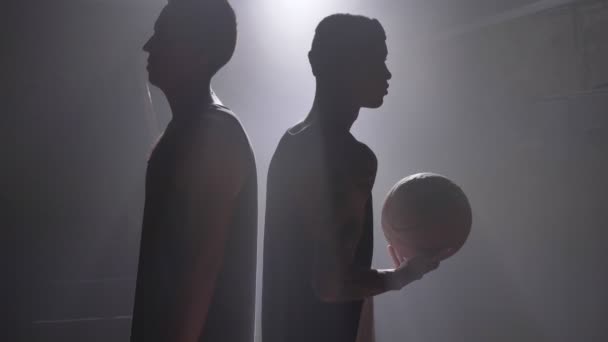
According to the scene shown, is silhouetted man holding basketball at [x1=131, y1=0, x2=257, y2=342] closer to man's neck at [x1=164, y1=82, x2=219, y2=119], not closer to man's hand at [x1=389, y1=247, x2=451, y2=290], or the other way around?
man's neck at [x1=164, y1=82, x2=219, y2=119]

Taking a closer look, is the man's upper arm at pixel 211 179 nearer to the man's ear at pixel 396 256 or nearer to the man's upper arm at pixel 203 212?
the man's upper arm at pixel 203 212

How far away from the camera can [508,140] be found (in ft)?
16.9

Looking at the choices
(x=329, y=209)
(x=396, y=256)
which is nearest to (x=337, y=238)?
(x=329, y=209)

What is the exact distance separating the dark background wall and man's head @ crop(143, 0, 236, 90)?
8.38 feet

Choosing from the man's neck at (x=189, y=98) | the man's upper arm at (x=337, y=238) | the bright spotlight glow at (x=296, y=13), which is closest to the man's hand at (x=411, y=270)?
the man's upper arm at (x=337, y=238)

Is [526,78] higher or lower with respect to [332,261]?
higher

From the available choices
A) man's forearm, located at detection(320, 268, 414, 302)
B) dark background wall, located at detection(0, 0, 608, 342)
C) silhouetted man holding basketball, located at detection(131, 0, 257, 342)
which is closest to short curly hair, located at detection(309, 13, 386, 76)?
silhouetted man holding basketball, located at detection(131, 0, 257, 342)

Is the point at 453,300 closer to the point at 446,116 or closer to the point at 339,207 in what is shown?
the point at 446,116

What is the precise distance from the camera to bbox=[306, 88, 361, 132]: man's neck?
109 cm

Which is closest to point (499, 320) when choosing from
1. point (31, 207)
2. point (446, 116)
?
point (446, 116)

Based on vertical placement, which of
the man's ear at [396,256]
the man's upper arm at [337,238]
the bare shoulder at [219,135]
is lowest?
the man's ear at [396,256]

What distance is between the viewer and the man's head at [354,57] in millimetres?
1095

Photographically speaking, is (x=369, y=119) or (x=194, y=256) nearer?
(x=194, y=256)

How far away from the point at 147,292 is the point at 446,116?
545cm
